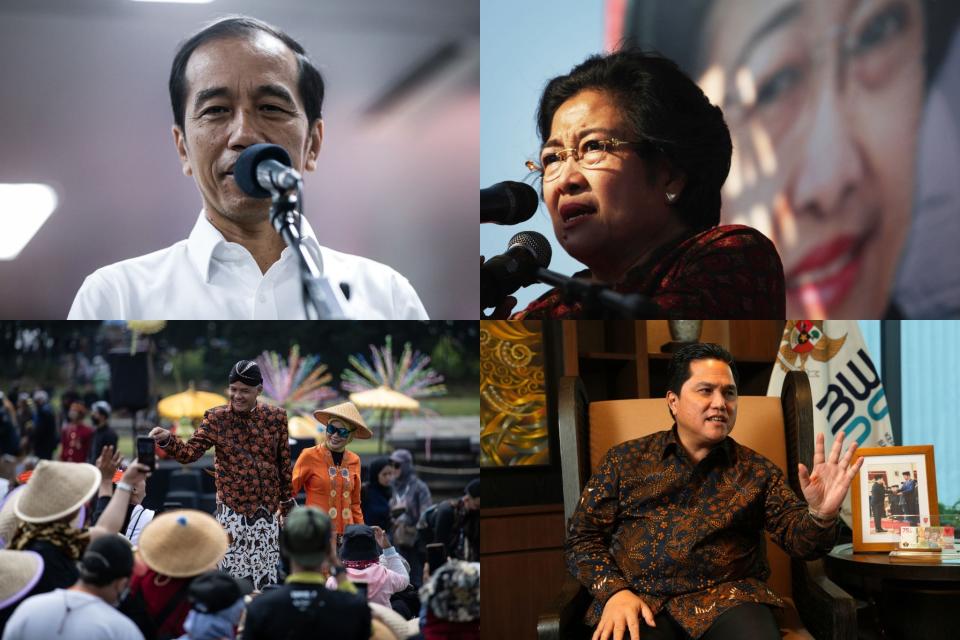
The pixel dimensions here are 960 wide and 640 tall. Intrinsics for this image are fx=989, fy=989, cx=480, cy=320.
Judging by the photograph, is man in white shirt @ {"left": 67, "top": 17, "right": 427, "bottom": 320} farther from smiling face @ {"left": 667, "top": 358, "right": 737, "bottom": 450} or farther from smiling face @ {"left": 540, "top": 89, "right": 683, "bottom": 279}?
smiling face @ {"left": 667, "top": 358, "right": 737, "bottom": 450}

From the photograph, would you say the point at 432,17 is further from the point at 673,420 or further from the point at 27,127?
the point at 673,420

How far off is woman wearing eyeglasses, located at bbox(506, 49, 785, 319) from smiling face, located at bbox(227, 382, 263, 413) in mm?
1022

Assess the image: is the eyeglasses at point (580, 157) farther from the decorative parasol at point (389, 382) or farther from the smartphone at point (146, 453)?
the smartphone at point (146, 453)

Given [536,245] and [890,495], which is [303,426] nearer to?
[536,245]

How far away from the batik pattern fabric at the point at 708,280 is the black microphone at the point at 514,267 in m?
0.10

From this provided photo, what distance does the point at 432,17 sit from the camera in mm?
3898

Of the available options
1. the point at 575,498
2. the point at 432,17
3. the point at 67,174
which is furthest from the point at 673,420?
the point at 67,174

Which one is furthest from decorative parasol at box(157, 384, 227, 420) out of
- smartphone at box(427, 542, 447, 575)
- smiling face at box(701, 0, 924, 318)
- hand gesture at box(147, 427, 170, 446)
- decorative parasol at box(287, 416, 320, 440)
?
smiling face at box(701, 0, 924, 318)

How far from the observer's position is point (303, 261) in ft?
9.41

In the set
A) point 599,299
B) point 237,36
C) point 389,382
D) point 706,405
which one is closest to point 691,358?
point 706,405

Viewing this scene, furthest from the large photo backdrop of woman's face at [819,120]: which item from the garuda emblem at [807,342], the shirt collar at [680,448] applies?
the shirt collar at [680,448]

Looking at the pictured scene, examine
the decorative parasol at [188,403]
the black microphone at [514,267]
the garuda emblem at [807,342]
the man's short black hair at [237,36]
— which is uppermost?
the man's short black hair at [237,36]

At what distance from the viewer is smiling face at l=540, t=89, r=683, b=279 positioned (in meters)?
3.71

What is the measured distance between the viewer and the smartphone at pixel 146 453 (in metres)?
3.15
